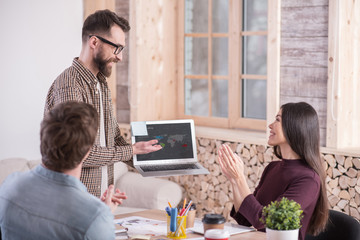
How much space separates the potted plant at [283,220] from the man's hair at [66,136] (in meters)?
0.74

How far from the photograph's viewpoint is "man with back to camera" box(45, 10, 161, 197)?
259cm

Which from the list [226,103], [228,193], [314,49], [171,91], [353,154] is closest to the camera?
[353,154]

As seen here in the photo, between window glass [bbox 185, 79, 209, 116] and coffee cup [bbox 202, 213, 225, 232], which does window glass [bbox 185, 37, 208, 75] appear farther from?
coffee cup [bbox 202, 213, 225, 232]

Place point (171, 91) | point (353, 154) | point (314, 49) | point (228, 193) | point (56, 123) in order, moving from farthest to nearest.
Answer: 1. point (171, 91)
2. point (228, 193)
3. point (314, 49)
4. point (353, 154)
5. point (56, 123)

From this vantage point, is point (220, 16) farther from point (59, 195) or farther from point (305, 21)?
point (59, 195)

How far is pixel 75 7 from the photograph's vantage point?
475 cm

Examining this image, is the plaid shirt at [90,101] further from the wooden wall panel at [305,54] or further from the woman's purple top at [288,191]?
the wooden wall panel at [305,54]

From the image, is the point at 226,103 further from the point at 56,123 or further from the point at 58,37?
the point at 56,123

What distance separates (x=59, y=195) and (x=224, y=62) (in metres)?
2.90

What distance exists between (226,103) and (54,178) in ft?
9.33

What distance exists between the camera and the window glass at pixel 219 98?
4.43 m

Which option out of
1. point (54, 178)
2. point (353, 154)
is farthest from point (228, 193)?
point (54, 178)

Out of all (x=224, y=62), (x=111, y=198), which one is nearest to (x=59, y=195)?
(x=111, y=198)

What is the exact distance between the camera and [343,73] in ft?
11.0
